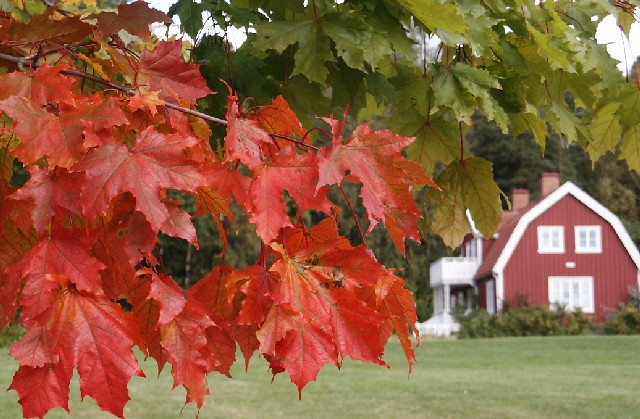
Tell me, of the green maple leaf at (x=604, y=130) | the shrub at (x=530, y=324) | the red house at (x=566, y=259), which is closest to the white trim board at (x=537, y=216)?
the red house at (x=566, y=259)

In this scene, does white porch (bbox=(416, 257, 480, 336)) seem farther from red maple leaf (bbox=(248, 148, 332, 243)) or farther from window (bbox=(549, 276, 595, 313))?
red maple leaf (bbox=(248, 148, 332, 243))

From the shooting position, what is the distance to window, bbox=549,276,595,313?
95.2ft

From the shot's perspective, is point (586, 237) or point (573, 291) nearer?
point (573, 291)

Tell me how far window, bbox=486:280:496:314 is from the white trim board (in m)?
0.57

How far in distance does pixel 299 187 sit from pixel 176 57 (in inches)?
19.5

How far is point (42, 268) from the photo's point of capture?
1224 millimetres

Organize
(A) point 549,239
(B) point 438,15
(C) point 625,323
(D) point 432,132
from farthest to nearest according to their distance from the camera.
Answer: (A) point 549,239 < (C) point 625,323 < (D) point 432,132 < (B) point 438,15

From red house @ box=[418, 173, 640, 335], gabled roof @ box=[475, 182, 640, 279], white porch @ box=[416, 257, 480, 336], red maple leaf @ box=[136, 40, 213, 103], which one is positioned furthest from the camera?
white porch @ box=[416, 257, 480, 336]

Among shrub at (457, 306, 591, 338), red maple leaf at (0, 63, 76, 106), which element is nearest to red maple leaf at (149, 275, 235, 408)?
red maple leaf at (0, 63, 76, 106)

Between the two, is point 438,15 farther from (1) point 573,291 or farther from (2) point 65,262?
(1) point 573,291

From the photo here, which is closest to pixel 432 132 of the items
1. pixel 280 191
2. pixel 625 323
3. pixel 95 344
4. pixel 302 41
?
pixel 302 41

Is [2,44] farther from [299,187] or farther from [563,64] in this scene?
[563,64]

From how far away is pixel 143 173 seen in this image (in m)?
1.22

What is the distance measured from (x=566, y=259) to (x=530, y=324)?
3.59m
